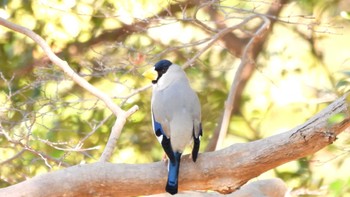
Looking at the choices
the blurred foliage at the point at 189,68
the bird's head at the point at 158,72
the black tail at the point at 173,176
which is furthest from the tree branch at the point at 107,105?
the blurred foliage at the point at 189,68

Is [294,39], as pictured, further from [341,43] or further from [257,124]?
[257,124]

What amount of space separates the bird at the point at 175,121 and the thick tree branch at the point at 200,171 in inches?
1.9

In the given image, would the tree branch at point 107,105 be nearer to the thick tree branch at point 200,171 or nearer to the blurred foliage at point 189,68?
the thick tree branch at point 200,171

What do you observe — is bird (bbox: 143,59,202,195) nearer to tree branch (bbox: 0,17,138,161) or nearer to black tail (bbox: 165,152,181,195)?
black tail (bbox: 165,152,181,195)

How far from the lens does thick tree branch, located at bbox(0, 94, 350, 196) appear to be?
6.36ft

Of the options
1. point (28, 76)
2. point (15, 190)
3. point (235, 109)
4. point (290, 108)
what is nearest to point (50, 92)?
point (28, 76)

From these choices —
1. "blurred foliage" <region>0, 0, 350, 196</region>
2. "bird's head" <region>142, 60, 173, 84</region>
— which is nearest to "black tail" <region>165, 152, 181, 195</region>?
"bird's head" <region>142, 60, 173, 84</region>

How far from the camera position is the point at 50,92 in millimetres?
3928

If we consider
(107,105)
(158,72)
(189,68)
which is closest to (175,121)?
(158,72)

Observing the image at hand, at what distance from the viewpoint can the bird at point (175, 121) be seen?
78.5 inches

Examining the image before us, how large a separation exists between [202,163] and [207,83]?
84.0 inches

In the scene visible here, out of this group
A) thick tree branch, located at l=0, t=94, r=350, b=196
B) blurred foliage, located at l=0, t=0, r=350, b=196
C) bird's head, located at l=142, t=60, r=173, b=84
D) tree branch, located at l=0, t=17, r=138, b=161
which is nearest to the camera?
thick tree branch, located at l=0, t=94, r=350, b=196

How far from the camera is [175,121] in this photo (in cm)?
210

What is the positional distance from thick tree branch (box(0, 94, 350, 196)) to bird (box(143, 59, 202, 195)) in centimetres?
5
